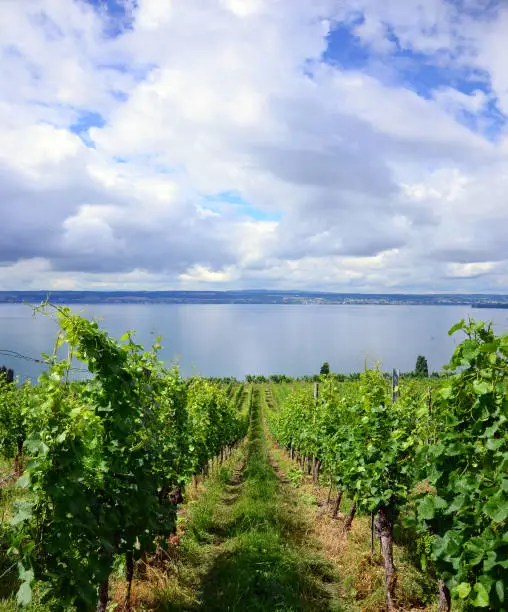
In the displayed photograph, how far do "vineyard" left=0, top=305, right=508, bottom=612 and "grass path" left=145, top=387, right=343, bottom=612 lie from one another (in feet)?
0.10

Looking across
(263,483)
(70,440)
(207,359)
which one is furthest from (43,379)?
(207,359)

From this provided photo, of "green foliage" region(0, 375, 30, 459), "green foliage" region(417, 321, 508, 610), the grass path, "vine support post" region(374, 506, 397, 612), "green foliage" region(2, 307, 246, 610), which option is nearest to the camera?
"green foliage" region(417, 321, 508, 610)

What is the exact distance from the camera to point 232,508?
34.7 feet

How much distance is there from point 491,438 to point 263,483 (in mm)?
10515

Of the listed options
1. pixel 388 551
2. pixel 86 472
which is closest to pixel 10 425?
pixel 86 472

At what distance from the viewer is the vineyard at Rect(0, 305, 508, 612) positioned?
144 inches

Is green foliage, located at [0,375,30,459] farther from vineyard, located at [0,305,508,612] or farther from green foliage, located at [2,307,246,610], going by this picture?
green foliage, located at [2,307,246,610]

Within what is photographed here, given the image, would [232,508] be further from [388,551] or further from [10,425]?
[10,425]

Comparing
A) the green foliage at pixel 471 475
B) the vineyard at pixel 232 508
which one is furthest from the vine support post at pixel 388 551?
the green foliage at pixel 471 475

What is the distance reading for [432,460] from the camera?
424cm

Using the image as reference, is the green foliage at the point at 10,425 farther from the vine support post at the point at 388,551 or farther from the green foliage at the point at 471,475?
the green foliage at the point at 471,475

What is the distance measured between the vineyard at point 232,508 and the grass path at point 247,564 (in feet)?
0.10

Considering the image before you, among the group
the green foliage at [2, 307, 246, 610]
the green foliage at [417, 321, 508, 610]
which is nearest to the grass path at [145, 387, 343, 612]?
the green foliage at [2, 307, 246, 610]

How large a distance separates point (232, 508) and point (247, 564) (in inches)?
152
